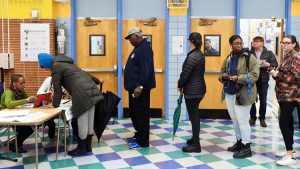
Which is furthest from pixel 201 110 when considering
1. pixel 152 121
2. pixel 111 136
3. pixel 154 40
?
pixel 111 136

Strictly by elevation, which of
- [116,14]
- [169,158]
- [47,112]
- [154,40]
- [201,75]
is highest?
[116,14]

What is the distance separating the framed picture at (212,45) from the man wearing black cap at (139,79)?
2334 millimetres

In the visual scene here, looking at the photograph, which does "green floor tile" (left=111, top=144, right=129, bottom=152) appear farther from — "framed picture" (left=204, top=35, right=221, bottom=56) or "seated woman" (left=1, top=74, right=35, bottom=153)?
"framed picture" (left=204, top=35, right=221, bottom=56)

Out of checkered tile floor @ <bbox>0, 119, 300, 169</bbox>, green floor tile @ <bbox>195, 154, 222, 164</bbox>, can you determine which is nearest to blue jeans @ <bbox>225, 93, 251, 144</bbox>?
checkered tile floor @ <bbox>0, 119, 300, 169</bbox>

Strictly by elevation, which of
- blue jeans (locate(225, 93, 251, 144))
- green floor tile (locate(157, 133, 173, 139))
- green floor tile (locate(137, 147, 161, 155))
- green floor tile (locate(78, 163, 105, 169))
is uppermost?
blue jeans (locate(225, 93, 251, 144))

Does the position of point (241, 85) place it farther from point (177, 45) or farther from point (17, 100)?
point (17, 100)

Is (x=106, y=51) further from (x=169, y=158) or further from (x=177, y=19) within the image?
(x=169, y=158)

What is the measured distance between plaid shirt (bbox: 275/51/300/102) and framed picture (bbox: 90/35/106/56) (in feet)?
12.2

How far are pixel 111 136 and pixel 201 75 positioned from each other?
1854 mm

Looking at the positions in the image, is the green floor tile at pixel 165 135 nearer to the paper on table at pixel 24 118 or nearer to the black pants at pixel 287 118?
the black pants at pixel 287 118

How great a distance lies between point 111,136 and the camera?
5332 mm

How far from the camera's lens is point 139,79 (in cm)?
446

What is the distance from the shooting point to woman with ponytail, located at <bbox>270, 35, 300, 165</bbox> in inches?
151

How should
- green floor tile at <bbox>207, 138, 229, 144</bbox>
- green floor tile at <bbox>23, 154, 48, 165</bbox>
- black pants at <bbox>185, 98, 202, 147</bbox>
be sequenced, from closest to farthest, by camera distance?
1. green floor tile at <bbox>23, 154, 48, 165</bbox>
2. black pants at <bbox>185, 98, 202, 147</bbox>
3. green floor tile at <bbox>207, 138, 229, 144</bbox>
